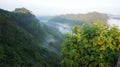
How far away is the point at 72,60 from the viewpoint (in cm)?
4531

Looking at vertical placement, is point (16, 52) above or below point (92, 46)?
below

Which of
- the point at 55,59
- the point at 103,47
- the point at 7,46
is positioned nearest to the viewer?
the point at 103,47

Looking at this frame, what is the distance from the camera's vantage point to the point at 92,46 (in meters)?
44.7

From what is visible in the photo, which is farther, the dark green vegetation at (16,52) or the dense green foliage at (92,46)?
the dark green vegetation at (16,52)

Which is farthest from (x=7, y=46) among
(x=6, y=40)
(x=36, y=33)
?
(x=36, y=33)

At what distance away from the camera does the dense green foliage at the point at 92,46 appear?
143ft

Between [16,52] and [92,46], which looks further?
[16,52]

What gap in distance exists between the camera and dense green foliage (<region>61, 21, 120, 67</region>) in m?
43.5

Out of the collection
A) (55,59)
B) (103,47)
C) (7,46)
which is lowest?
(55,59)

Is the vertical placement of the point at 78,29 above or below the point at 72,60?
above

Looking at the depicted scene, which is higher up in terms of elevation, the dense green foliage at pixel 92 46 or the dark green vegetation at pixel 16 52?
the dense green foliage at pixel 92 46

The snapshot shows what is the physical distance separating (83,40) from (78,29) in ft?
7.67

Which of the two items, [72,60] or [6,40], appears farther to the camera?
[6,40]

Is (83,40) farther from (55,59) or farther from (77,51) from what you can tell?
(55,59)
